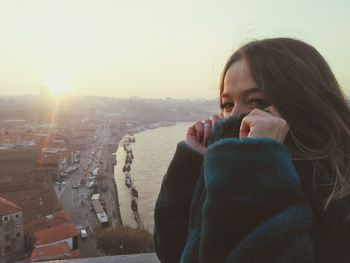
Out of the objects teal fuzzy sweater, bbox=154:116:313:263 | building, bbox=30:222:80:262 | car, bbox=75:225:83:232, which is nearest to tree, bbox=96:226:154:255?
building, bbox=30:222:80:262

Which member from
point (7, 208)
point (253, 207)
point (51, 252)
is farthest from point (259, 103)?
point (7, 208)

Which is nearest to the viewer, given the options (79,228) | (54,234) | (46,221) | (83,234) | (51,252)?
(51,252)

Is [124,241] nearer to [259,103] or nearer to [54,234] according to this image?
[54,234]

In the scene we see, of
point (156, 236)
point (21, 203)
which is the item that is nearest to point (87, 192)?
point (21, 203)

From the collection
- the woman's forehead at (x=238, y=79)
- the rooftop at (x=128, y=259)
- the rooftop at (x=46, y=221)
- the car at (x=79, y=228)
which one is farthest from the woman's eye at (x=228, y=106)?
the car at (x=79, y=228)

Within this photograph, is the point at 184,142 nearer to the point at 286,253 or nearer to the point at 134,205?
the point at 286,253

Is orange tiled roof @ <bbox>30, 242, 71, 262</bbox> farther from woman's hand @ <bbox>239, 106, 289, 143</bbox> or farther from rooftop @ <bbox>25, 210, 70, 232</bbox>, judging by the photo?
woman's hand @ <bbox>239, 106, 289, 143</bbox>

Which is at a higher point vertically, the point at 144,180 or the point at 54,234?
the point at 54,234
